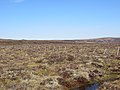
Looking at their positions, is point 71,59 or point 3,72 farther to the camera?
point 71,59

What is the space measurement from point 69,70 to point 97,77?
13.7ft

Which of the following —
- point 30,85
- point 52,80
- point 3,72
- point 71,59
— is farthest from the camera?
point 71,59

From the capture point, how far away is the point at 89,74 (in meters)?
38.3

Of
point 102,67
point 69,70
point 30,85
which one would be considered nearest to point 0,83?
point 30,85

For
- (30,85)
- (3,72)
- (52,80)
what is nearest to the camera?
(30,85)

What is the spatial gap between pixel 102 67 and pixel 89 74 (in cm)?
580

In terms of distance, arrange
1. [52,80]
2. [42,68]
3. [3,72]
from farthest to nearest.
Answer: [42,68]
[3,72]
[52,80]

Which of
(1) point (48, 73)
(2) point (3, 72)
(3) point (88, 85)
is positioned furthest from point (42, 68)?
(3) point (88, 85)

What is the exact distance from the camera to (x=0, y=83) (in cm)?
3175

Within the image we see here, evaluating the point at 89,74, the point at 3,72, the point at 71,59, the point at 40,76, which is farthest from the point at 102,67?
the point at 3,72

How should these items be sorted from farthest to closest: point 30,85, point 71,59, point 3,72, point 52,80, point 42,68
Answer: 1. point 71,59
2. point 42,68
3. point 3,72
4. point 52,80
5. point 30,85

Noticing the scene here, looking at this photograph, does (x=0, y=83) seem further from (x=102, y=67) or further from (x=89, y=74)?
(x=102, y=67)

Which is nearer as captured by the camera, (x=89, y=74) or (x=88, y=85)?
(x=88, y=85)

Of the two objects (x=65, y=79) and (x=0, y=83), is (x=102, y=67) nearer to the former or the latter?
(x=65, y=79)
